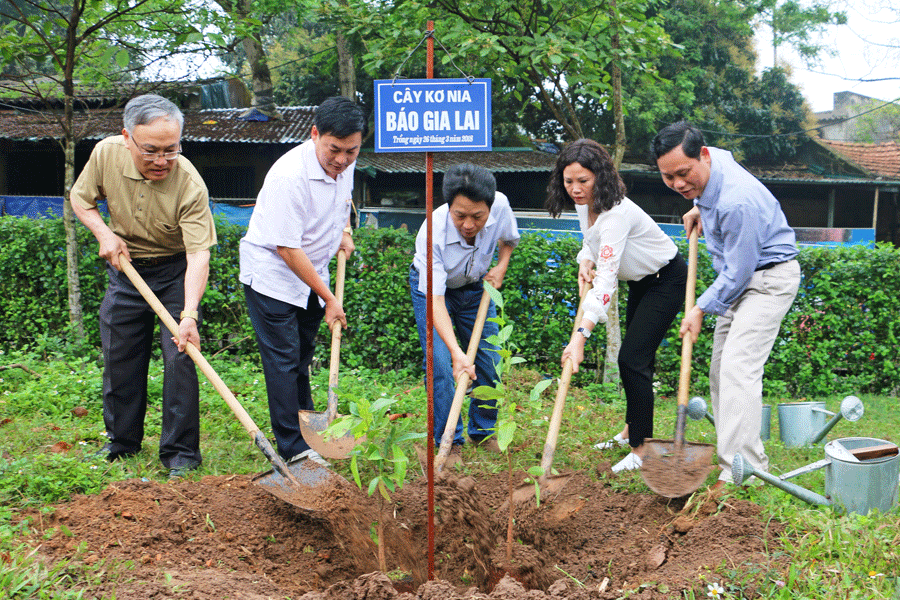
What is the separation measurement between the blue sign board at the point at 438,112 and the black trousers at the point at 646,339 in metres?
1.65

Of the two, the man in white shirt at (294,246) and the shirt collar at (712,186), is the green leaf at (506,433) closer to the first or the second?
the man in white shirt at (294,246)

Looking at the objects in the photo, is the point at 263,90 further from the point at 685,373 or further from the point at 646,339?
the point at 685,373

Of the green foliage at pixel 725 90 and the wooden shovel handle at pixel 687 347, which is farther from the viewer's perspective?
the green foliage at pixel 725 90

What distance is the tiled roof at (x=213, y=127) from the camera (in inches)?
563

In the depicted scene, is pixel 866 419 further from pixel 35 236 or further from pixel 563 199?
pixel 35 236

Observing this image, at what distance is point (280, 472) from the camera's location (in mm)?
3176

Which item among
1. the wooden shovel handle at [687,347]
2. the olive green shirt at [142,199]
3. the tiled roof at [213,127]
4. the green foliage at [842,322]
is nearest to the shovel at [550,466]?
the wooden shovel handle at [687,347]

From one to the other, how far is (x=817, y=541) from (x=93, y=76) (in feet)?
21.4

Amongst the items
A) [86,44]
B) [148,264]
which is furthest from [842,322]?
[86,44]

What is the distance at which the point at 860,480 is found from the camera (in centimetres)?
280

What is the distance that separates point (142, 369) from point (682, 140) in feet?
9.93

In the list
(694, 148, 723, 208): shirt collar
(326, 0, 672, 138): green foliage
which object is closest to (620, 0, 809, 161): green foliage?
(326, 0, 672, 138): green foliage

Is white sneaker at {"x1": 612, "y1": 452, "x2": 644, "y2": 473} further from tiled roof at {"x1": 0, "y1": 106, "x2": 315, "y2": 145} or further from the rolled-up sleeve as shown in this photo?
tiled roof at {"x1": 0, "y1": 106, "x2": 315, "y2": 145}

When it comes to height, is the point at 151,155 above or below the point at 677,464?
above
